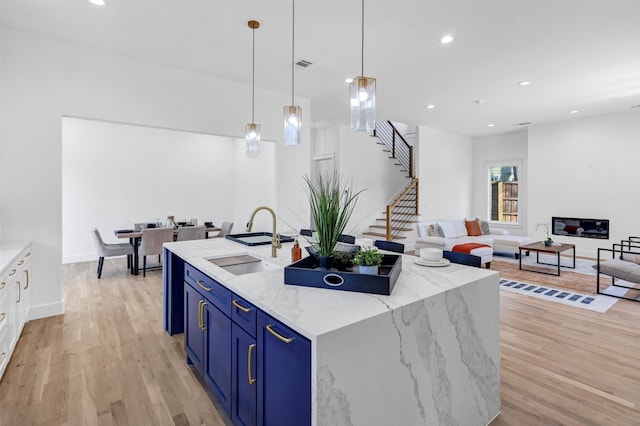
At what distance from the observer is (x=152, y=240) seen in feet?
17.8

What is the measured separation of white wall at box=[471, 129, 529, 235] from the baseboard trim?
380 inches

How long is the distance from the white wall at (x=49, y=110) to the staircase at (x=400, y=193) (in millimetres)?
5385

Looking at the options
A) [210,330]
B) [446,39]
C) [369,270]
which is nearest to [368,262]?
[369,270]

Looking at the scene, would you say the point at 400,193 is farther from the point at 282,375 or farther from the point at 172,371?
the point at 282,375

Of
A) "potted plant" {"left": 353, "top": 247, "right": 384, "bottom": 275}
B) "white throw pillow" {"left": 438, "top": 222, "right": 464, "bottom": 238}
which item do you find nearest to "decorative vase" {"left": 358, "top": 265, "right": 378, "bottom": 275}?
"potted plant" {"left": 353, "top": 247, "right": 384, "bottom": 275}

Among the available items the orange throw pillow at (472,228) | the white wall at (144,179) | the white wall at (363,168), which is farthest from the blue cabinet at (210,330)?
the orange throw pillow at (472,228)

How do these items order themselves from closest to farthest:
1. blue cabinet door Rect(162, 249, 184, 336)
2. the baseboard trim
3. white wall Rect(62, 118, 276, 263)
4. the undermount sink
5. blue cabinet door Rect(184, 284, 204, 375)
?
blue cabinet door Rect(184, 284, 204, 375) < the undermount sink < blue cabinet door Rect(162, 249, 184, 336) < the baseboard trim < white wall Rect(62, 118, 276, 263)

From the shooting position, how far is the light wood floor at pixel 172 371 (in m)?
2.04

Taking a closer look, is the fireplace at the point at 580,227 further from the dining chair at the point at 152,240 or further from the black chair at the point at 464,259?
the dining chair at the point at 152,240

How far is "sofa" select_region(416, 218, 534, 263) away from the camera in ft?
22.7

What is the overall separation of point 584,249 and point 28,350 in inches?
377

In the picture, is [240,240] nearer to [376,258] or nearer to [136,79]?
[376,258]

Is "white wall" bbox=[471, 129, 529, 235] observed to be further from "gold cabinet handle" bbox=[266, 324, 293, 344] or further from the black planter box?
"gold cabinet handle" bbox=[266, 324, 293, 344]

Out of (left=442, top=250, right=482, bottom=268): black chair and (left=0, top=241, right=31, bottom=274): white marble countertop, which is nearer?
(left=442, top=250, right=482, bottom=268): black chair
